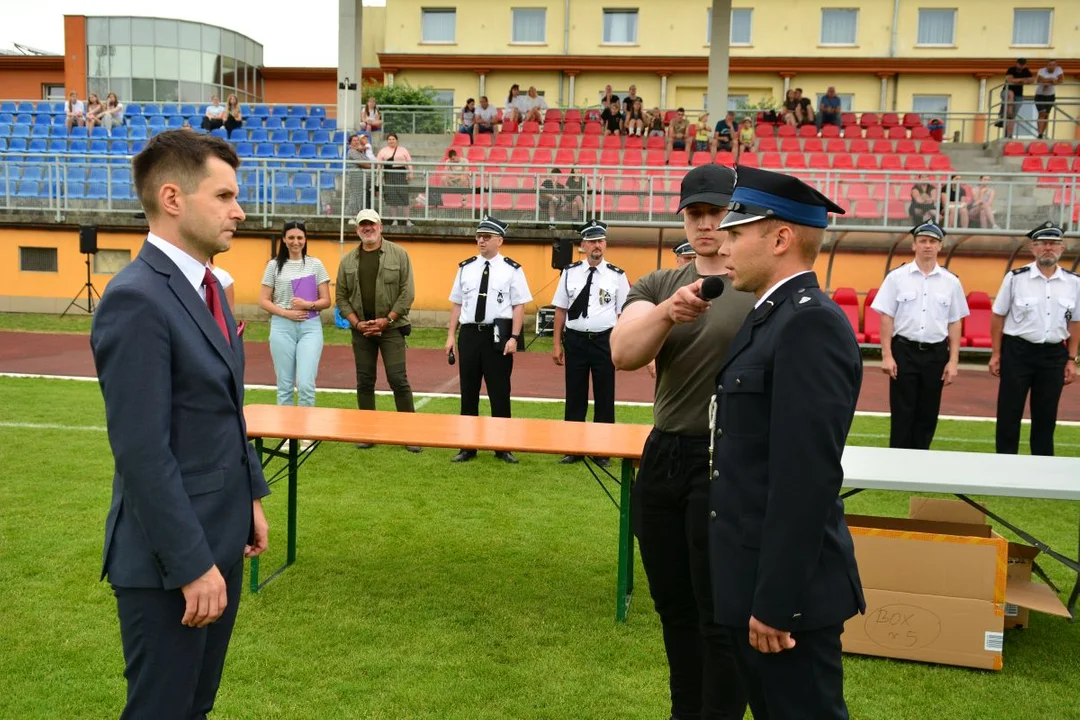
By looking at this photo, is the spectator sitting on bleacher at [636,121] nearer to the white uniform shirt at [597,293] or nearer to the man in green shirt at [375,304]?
the white uniform shirt at [597,293]

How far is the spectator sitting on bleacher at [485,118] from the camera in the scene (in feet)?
84.5

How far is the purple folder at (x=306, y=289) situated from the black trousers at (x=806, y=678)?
678 cm

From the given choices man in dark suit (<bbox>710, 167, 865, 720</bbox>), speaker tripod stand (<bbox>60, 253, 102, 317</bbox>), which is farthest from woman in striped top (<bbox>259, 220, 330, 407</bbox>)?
speaker tripod stand (<bbox>60, 253, 102, 317</bbox>)

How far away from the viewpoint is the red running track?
1237 cm

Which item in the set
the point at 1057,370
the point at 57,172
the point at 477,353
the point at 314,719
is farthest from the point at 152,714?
the point at 57,172

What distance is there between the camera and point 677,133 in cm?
2273

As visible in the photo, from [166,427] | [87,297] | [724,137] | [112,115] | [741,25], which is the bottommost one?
[87,297]

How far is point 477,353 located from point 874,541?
200 inches

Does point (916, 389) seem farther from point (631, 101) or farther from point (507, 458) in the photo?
point (631, 101)

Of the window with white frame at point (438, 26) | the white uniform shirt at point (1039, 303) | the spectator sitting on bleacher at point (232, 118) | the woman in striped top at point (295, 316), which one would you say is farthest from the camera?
the window with white frame at point (438, 26)

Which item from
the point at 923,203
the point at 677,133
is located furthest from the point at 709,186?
the point at 677,133

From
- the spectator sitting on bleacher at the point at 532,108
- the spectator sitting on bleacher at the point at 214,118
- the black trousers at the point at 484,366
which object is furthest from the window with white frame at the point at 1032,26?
the black trousers at the point at 484,366

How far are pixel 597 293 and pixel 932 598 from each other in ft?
15.9

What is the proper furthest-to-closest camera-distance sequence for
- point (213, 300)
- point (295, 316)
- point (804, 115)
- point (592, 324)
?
point (804, 115) < point (592, 324) < point (295, 316) < point (213, 300)
